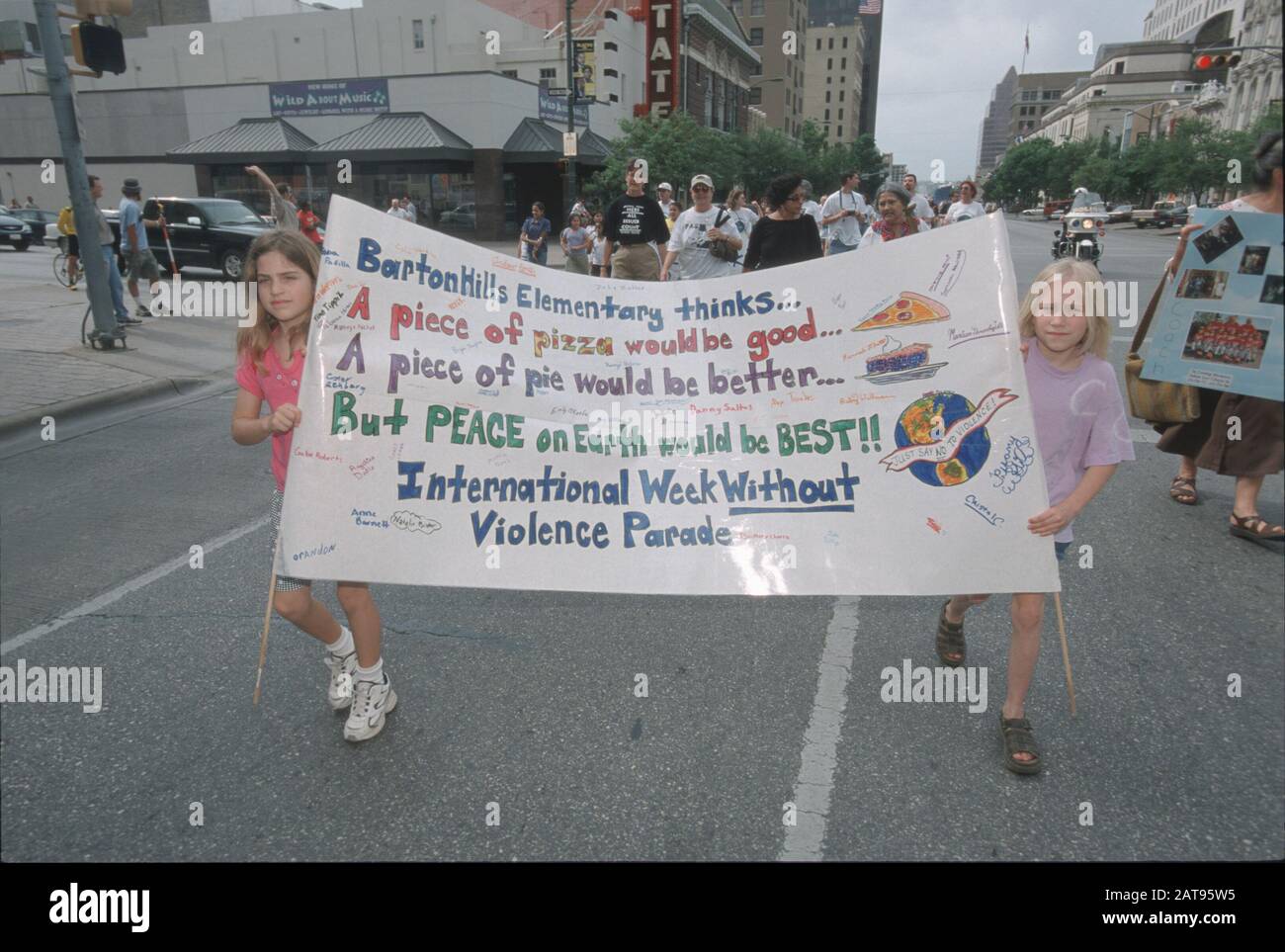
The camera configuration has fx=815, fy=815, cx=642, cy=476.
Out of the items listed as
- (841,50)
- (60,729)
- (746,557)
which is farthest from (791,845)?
(841,50)

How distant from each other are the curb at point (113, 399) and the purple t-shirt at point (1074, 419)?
7.83 m

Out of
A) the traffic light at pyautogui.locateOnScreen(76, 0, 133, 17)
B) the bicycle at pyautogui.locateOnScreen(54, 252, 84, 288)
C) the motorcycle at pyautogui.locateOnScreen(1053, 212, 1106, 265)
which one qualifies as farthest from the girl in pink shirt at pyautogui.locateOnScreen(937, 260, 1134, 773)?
the motorcycle at pyautogui.locateOnScreen(1053, 212, 1106, 265)

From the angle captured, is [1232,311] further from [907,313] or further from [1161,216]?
[1161,216]

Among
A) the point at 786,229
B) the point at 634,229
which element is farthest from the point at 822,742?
the point at 634,229

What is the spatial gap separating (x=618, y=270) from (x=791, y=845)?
8.65 meters

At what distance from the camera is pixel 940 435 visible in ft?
8.79

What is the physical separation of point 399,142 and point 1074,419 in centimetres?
3745

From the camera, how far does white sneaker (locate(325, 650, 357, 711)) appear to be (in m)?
3.11

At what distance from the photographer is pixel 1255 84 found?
116cm

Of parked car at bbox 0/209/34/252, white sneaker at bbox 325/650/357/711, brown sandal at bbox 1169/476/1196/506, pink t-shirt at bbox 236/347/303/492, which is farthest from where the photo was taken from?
parked car at bbox 0/209/34/252

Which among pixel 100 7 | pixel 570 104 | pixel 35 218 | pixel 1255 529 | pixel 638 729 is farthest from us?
pixel 35 218

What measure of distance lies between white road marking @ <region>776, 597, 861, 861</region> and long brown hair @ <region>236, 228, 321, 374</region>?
7.72 ft

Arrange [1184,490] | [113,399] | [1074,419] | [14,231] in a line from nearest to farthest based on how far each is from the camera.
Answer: [1074,419] < [1184,490] < [113,399] < [14,231]

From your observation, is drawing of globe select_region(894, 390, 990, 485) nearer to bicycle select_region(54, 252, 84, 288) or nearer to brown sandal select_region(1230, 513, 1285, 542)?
brown sandal select_region(1230, 513, 1285, 542)
